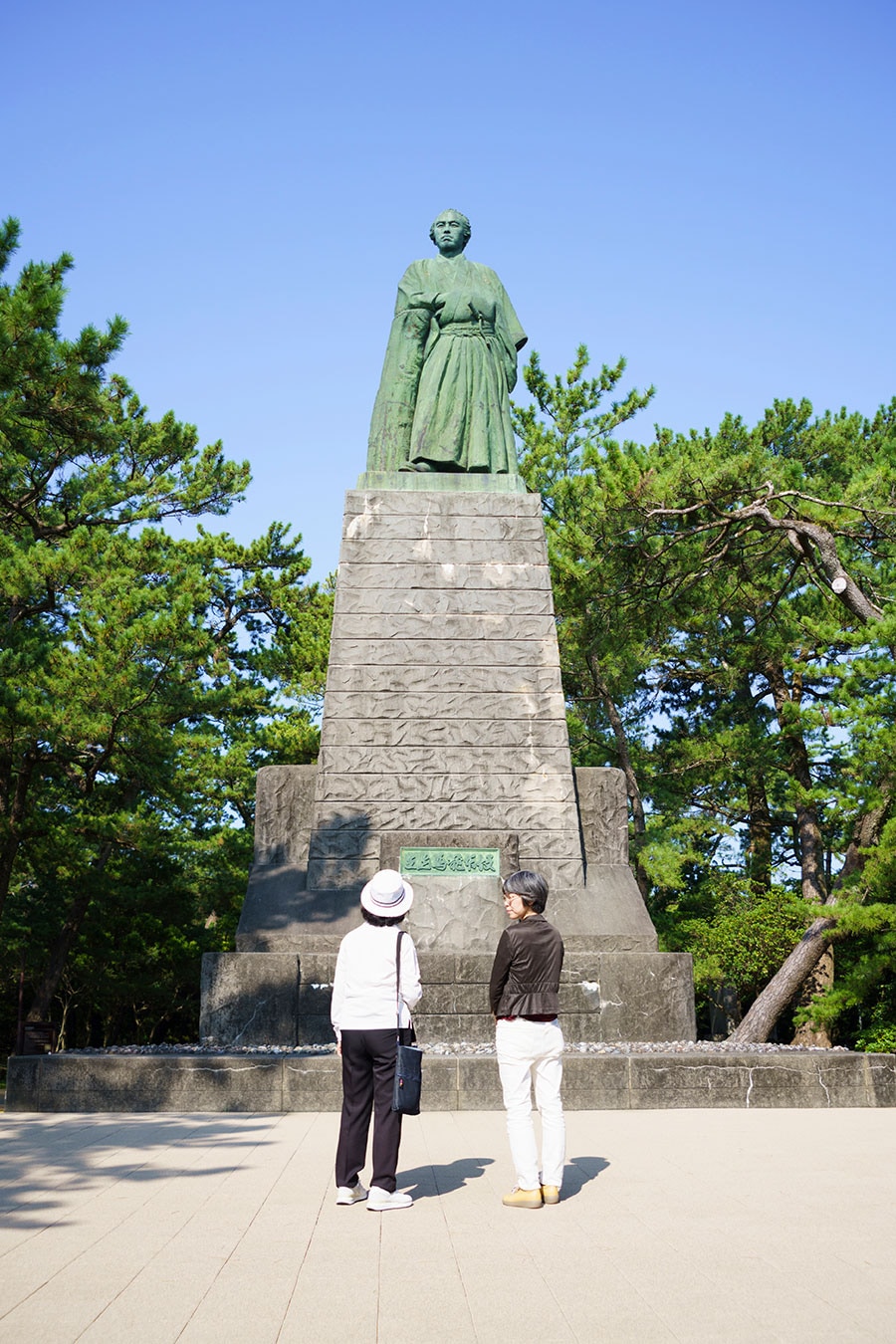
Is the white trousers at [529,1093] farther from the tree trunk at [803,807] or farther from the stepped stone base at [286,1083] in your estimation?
the tree trunk at [803,807]

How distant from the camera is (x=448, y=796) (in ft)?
27.6

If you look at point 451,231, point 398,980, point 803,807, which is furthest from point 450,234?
point 803,807

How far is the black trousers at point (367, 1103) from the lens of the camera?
3.99 metres

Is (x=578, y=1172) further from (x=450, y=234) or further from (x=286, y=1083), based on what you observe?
(x=450, y=234)

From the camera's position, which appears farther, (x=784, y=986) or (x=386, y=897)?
→ (x=784, y=986)

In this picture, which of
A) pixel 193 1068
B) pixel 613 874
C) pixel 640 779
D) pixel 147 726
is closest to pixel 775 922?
pixel 640 779

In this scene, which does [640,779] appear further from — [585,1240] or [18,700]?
[585,1240]

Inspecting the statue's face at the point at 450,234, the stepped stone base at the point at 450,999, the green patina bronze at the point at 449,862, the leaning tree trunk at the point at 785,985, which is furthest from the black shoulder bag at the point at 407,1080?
the leaning tree trunk at the point at 785,985

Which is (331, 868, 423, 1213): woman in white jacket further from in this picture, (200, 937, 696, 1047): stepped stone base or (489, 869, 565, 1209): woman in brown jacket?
(200, 937, 696, 1047): stepped stone base

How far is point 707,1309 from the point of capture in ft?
9.27

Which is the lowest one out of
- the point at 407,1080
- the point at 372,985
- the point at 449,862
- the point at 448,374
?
the point at 407,1080

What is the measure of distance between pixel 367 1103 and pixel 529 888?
3.07 ft

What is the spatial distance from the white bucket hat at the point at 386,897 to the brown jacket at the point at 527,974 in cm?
40

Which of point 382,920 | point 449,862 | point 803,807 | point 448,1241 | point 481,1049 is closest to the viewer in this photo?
point 448,1241
